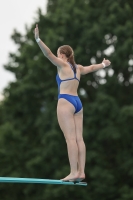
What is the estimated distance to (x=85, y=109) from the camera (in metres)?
23.9

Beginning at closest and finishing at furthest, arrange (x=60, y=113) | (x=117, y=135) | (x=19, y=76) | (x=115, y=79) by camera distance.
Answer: (x=60, y=113), (x=117, y=135), (x=115, y=79), (x=19, y=76)

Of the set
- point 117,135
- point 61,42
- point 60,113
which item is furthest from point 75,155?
point 61,42

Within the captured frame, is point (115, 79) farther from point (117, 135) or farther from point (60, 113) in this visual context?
point (60, 113)

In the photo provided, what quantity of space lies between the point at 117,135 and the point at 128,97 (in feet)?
9.10

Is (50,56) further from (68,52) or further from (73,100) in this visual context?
(73,100)

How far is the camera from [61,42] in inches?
969

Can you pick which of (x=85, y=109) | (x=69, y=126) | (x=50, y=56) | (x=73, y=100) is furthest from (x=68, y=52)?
(x=85, y=109)

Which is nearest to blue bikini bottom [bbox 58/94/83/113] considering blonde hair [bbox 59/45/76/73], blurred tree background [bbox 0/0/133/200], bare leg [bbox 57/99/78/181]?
bare leg [bbox 57/99/78/181]

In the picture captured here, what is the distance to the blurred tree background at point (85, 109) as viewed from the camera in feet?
77.0

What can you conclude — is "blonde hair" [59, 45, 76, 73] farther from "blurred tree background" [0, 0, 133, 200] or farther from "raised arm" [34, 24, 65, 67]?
"blurred tree background" [0, 0, 133, 200]

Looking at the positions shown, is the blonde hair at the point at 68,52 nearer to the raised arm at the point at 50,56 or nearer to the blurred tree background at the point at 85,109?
the raised arm at the point at 50,56

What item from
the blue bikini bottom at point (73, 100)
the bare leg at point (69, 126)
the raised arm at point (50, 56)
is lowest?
the bare leg at point (69, 126)

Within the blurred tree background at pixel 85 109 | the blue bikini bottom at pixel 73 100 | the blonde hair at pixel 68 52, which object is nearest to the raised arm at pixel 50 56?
the blonde hair at pixel 68 52

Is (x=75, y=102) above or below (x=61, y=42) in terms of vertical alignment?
below
